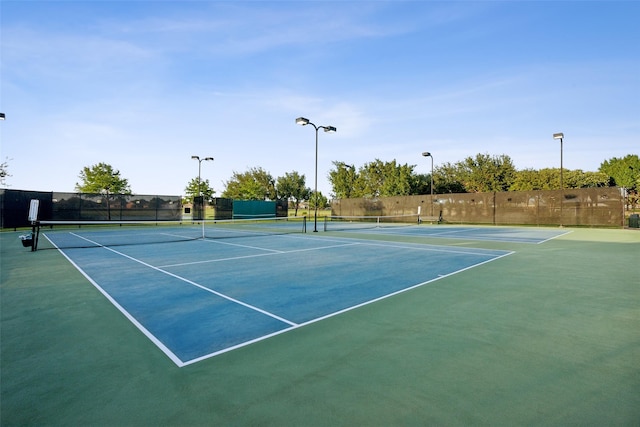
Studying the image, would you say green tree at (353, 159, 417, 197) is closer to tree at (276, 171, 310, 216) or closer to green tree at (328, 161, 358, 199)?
green tree at (328, 161, 358, 199)

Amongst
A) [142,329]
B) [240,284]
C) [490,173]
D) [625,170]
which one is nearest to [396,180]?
[490,173]

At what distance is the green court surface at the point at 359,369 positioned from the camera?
2188mm

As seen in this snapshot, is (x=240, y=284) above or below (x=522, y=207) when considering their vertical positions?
below

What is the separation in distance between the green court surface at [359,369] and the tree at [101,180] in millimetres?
44610

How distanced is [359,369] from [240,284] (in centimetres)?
380

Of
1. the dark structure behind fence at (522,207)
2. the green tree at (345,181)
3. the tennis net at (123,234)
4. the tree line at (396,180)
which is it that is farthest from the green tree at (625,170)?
the tennis net at (123,234)

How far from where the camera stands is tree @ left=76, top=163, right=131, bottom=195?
42.0 m

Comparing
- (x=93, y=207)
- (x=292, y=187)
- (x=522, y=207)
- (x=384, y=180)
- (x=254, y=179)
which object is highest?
(x=254, y=179)

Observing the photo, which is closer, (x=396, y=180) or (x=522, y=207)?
(x=522, y=207)

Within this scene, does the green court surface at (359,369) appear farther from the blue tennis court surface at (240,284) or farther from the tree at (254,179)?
the tree at (254,179)

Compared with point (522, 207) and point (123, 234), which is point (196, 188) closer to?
point (123, 234)

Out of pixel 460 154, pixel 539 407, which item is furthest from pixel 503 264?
pixel 460 154

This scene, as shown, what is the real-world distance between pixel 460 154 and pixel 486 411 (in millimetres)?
53211

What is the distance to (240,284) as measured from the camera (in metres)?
6.10
